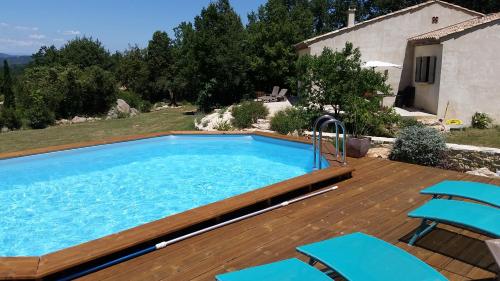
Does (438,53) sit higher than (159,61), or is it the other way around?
(159,61)

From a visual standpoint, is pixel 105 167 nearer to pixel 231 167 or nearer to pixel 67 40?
pixel 231 167

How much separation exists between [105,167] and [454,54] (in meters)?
13.4

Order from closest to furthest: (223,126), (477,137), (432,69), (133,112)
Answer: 1. (477,137)
2. (223,126)
3. (432,69)
4. (133,112)

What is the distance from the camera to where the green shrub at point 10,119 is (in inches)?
778

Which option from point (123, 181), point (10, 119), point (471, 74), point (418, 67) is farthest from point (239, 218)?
point (10, 119)

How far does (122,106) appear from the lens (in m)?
26.2

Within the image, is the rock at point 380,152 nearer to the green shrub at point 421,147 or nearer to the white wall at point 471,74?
the green shrub at point 421,147

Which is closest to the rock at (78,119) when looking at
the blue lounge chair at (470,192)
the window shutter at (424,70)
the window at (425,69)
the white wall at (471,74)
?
the window at (425,69)

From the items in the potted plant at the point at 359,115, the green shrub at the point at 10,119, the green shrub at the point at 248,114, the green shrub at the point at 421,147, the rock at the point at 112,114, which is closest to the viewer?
the green shrub at the point at 421,147

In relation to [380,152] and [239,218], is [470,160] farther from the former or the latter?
[239,218]

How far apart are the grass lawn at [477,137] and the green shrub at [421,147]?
4.15 metres

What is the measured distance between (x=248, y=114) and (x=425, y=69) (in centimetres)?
895

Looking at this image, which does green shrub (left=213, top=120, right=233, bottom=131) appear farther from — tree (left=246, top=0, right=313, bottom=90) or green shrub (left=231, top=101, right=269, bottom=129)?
tree (left=246, top=0, right=313, bottom=90)

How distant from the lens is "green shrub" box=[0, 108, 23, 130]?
778 inches
